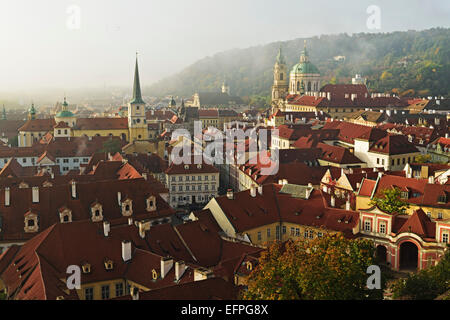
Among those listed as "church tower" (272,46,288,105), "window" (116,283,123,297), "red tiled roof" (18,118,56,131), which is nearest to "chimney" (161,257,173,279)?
"window" (116,283,123,297)

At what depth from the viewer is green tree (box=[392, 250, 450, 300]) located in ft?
88.7

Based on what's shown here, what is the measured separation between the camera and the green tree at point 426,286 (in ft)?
88.7

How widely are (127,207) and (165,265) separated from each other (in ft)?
Answer: 46.8

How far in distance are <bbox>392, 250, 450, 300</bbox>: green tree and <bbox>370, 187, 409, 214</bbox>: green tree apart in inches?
519

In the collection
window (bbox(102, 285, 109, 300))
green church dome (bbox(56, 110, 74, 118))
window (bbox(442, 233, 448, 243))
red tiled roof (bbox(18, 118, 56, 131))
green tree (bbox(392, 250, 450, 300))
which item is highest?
green church dome (bbox(56, 110, 74, 118))

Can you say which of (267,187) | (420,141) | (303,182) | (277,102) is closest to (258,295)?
(267,187)

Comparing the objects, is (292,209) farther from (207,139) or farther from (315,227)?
(207,139)

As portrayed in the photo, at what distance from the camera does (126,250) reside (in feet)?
110

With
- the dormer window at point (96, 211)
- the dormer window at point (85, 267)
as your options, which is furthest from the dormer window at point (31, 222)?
the dormer window at point (85, 267)

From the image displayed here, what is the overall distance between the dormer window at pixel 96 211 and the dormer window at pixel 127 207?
78.2 inches

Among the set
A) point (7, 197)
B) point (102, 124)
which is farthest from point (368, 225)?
point (102, 124)

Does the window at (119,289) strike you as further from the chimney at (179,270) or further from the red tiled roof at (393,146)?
the red tiled roof at (393,146)

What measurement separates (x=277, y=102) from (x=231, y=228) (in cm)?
12549

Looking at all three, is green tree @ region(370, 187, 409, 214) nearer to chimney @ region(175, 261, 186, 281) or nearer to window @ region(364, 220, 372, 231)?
window @ region(364, 220, 372, 231)
